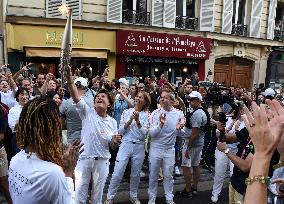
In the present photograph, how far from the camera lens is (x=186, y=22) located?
59.6 feet

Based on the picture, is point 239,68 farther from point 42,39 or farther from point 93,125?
point 93,125

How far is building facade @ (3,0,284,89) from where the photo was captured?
14.5 metres

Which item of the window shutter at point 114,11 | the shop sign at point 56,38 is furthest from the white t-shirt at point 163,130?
the window shutter at point 114,11

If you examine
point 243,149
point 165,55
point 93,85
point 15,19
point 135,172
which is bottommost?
point 135,172

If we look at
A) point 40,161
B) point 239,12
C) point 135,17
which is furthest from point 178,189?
point 239,12

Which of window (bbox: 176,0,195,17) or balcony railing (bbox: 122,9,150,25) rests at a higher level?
window (bbox: 176,0,195,17)

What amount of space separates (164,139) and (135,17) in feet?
39.1

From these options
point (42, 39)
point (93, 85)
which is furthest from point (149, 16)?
point (93, 85)

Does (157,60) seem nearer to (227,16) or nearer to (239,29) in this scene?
(227,16)

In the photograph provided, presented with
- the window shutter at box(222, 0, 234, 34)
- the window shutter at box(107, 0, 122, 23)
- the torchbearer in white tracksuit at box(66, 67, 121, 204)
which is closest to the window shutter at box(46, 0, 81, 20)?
the window shutter at box(107, 0, 122, 23)

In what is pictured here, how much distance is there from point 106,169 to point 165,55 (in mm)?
12752

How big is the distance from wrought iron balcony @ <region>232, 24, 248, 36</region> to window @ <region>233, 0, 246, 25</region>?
0.99ft

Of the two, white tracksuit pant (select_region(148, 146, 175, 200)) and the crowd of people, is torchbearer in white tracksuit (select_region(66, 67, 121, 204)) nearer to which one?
the crowd of people

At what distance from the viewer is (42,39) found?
1466cm
